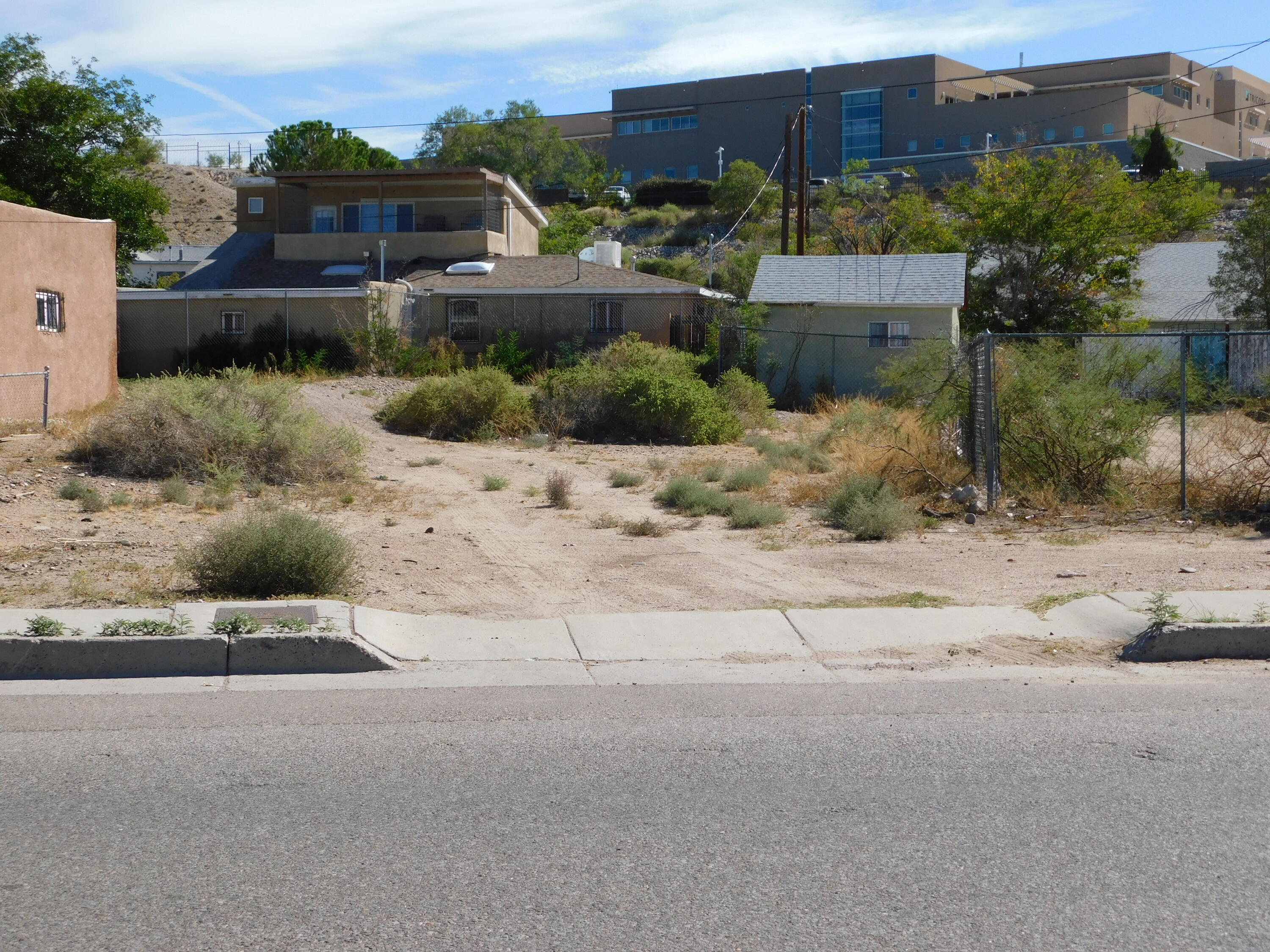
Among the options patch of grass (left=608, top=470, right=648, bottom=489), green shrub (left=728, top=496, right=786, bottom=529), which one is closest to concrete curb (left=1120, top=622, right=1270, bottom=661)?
green shrub (left=728, top=496, right=786, bottom=529)

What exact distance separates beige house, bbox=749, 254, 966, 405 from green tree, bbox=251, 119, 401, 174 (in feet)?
91.0

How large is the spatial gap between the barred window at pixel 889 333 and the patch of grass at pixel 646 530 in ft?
65.0

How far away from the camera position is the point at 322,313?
3297cm

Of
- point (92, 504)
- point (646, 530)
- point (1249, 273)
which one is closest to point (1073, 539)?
point (646, 530)

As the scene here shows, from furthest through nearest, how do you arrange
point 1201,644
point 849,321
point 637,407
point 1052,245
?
1. point 1052,245
2. point 849,321
3. point 637,407
4. point 1201,644

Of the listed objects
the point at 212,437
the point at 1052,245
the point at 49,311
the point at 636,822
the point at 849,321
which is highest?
the point at 1052,245

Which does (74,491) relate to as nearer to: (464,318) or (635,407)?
(635,407)

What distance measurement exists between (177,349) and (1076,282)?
26.1 m

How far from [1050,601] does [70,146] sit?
46314mm

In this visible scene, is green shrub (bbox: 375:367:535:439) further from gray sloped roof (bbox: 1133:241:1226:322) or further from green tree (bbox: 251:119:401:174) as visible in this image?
green tree (bbox: 251:119:401:174)

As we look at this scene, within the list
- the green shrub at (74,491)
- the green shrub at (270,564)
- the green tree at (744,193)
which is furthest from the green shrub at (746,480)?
the green tree at (744,193)

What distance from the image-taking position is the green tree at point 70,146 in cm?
4447

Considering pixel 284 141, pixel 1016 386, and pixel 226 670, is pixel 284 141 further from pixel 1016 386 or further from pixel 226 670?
pixel 226 670

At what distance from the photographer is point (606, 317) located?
1348 inches
